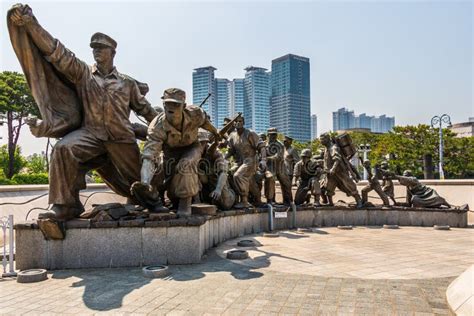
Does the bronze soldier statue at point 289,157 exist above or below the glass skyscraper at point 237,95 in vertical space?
below

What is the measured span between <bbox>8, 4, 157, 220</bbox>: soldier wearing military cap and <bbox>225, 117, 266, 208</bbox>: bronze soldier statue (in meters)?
2.96

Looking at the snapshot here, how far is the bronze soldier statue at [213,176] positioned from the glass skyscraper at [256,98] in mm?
26223

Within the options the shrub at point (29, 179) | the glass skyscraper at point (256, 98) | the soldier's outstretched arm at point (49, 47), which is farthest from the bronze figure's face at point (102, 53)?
the glass skyscraper at point (256, 98)

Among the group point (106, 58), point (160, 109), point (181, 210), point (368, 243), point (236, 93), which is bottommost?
point (368, 243)

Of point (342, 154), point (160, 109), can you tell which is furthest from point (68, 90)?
point (342, 154)

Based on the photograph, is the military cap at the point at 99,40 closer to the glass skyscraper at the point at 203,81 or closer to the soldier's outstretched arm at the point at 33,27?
the soldier's outstretched arm at the point at 33,27

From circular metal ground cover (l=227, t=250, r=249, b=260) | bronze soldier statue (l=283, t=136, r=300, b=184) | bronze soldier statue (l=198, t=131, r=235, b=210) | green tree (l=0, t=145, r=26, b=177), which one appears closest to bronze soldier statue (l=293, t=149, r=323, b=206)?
bronze soldier statue (l=283, t=136, r=300, b=184)

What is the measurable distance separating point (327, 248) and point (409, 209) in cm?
467

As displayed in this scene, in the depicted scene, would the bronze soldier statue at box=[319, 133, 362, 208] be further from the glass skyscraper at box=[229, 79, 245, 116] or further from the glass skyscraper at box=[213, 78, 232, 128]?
the glass skyscraper at box=[213, 78, 232, 128]

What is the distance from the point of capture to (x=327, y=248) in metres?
6.34

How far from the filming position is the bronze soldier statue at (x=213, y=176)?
696cm

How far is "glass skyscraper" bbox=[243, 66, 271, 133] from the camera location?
34.3 metres

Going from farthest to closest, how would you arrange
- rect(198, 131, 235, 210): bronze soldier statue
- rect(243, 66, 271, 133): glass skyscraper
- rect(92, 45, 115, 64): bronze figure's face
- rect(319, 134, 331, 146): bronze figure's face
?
rect(243, 66, 271, 133): glass skyscraper, rect(319, 134, 331, 146): bronze figure's face, rect(198, 131, 235, 210): bronze soldier statue, rect(92, 45, 115, 64): bronze figure's face

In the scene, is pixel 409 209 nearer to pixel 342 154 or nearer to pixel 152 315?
pixel 342 154
